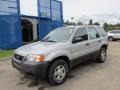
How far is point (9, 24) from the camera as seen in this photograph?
13547 mm

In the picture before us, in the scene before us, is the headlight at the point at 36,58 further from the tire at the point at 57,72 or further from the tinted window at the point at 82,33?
the tinted window at the point at 82,33

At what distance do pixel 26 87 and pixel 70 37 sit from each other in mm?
2159

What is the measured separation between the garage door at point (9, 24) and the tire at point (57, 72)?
31.0 ft

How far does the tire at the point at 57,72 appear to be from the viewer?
4688mm

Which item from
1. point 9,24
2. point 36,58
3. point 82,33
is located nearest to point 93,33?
point 82,33

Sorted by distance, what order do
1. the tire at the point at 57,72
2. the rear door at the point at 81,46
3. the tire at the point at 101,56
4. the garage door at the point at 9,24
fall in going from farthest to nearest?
1. the garage door at the point at 9,24
2. the tire at the point at 101,56
3. the rear door at the point at 81,46
4. the tire at the point at 57,72

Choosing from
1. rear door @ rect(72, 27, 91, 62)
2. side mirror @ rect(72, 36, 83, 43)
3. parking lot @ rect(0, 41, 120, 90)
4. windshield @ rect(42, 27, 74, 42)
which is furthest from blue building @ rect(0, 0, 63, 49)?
side mirror @ rect(72, 36, 83, 43)

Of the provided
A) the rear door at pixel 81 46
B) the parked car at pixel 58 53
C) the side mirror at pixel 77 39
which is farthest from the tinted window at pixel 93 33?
the side mirror at pixel 77 39

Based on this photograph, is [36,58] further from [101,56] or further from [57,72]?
[101,56]

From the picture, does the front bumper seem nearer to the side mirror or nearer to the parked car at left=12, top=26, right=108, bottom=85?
the parked car at left=12, top=26, right=108, bottom=85

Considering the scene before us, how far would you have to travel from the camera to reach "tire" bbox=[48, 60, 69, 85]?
4.69m

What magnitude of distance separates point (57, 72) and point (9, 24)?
996 cm

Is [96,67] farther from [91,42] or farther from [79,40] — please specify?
[79,40]

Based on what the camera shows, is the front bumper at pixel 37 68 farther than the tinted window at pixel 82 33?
No
